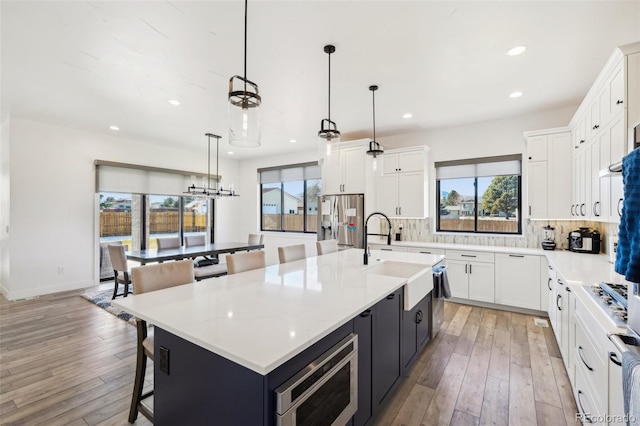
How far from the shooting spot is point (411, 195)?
197 inches

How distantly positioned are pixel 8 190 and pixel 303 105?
4.90 metres

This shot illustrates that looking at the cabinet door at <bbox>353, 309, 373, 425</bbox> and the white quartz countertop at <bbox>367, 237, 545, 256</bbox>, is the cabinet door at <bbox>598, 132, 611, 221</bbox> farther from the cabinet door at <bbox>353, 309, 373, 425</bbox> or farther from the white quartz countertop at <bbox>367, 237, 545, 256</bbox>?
the cabinet door at <bbox>353, 309, 373, 425</bbox>

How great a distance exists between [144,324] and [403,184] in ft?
14.2

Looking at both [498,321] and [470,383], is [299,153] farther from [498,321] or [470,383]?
[470,383]

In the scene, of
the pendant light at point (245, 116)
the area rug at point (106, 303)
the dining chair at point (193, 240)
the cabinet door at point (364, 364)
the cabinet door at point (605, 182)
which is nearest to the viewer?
the cabinet door at point (364, 364)

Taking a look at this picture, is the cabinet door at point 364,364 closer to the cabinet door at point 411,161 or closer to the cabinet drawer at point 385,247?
the cabinet drawer at point 385,247

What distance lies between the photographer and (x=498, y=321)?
3.73 meters

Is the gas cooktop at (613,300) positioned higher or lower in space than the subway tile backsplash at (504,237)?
lower

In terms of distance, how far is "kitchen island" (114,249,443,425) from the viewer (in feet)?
3.57

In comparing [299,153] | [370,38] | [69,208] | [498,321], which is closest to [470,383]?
[498,321]

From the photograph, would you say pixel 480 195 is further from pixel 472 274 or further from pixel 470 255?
pixel 472 274

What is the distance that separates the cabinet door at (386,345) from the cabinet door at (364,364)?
65 mm

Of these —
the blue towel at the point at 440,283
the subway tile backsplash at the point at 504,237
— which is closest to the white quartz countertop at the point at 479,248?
the subway tile backsplash at the point at 504,237

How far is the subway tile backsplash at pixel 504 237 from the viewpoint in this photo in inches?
158
